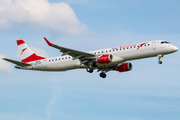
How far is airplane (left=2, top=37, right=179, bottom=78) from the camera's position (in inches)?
1631

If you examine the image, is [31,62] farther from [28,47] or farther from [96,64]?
[96,64]

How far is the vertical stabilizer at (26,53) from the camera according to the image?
5019 centimetres

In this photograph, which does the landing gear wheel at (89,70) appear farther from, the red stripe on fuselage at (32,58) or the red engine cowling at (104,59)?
the red stripe on fuselage at (32,58)

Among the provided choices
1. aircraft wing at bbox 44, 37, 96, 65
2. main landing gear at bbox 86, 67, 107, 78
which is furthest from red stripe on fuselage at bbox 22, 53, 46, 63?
main landing gear at bbox 86, 67, 107, 78

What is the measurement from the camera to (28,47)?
52281mm

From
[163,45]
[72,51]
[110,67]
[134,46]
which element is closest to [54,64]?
[72,51]

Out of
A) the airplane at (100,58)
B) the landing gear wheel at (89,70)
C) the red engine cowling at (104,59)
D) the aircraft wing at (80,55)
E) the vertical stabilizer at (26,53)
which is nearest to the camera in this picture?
the aircraft wing at (80,55)

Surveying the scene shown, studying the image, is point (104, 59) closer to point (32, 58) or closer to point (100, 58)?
point (100, 58)

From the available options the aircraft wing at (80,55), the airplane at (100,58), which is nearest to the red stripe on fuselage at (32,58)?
the airplane at (100,58)

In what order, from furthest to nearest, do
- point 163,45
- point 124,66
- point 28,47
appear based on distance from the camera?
point 28,47, point 124,66, point 163,45

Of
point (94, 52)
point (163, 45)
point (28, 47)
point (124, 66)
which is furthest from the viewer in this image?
point (28, 47)

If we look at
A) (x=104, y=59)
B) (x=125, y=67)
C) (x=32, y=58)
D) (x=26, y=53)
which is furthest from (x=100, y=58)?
(x=26, y=53)

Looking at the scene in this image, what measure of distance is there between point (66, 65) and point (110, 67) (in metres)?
7.81

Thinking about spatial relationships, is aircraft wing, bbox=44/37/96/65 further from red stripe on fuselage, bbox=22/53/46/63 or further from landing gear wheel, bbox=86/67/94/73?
red stripe on fuselage, bbox=22/53/46/63
